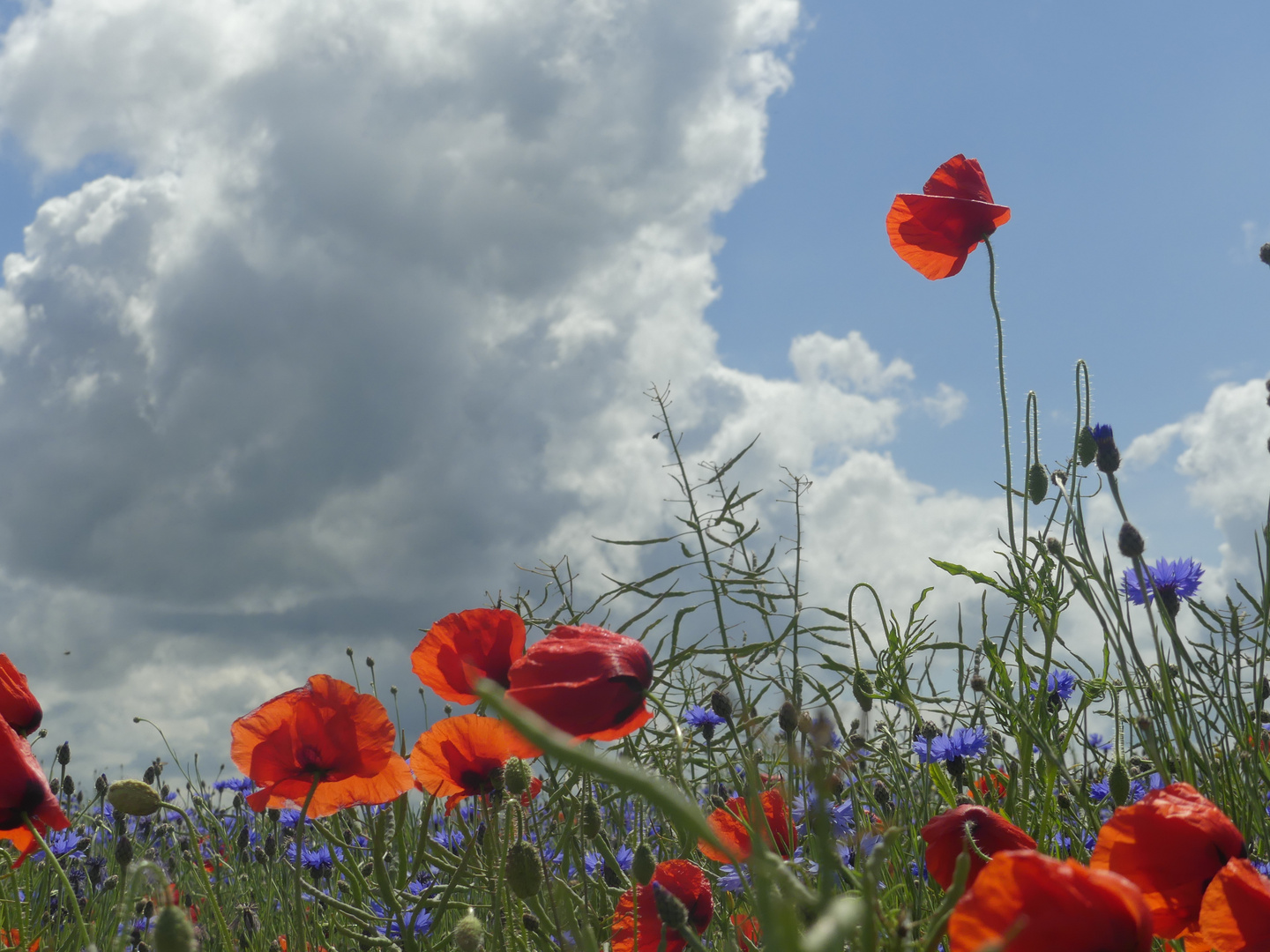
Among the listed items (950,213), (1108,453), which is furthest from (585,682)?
(950,213)

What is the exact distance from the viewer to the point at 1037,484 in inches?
63.7

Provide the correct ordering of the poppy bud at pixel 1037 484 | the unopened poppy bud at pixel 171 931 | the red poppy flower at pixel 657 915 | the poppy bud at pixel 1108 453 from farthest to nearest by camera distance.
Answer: the poppy bud at pixel 1037 484
the poppy bud at pixel 1108 453
the red poppy flower at pixel 657 915
the unopened poppy bud at pixel 171 931

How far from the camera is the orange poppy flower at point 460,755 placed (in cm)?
145

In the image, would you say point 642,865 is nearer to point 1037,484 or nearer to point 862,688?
point 862,688

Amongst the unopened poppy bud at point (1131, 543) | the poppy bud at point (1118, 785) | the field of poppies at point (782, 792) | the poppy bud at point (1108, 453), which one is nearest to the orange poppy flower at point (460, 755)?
the field of poppies at point (782, 792)

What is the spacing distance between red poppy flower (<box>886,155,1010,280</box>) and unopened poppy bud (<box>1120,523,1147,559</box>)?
3.02ft

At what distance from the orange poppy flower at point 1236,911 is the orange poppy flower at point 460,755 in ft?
3.12

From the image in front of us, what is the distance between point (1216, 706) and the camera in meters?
1.32

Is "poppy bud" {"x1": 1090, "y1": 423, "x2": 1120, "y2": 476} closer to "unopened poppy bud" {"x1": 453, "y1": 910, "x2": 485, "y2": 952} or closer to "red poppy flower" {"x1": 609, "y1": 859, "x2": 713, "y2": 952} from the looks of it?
"red poppy flower" {"x1": 609, "y1": 859, "x2": 713, "y2": 952}

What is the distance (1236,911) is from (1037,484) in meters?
0.98

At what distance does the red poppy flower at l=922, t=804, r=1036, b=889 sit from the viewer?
35.5 inches

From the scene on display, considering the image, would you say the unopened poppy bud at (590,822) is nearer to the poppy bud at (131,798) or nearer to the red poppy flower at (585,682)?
the red poppy flower at (585,682)

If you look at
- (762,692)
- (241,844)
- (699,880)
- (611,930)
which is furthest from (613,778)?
(241,844)

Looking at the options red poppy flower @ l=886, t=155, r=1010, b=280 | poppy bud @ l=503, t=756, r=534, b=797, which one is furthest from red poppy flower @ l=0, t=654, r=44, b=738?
red poppy flower @ l=886, t=155, r=1010, b=280
